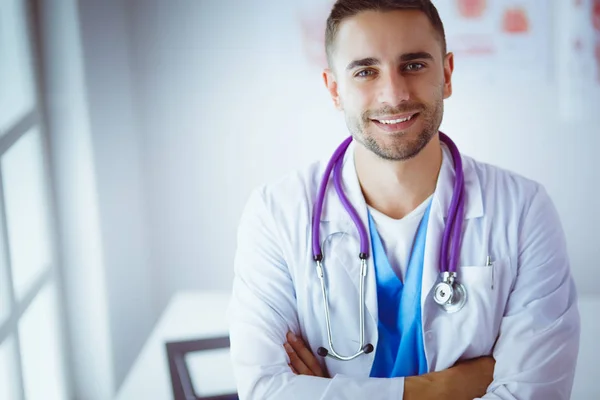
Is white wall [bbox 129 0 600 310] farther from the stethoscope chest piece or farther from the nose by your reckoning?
the stethoscope chest piece

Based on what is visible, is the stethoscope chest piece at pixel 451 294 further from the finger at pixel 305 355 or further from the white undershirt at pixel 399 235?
the finger at pixel 305 355

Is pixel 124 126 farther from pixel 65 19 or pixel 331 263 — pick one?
pixel 331 263

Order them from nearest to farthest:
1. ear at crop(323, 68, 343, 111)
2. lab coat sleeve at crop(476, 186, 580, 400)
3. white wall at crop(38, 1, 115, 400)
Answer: lab coat sleeve at crop(476, 186, 580, 400) < ear at crop(323, 68, 343, 111) < white wall at crop(38, 1, 115, 400)

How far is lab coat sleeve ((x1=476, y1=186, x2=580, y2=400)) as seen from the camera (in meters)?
1.14

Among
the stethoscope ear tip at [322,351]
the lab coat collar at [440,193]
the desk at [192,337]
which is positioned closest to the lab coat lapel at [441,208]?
the lab coat collar at [440,193]

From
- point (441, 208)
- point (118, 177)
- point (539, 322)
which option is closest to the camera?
point (539, 322)

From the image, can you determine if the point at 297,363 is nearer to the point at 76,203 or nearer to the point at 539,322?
the point at 539,322

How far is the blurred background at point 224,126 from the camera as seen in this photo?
1.74 metres

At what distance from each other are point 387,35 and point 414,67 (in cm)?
8

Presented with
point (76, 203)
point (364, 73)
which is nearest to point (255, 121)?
point (76, 203)

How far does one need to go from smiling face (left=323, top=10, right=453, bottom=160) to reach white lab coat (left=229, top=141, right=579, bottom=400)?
109mm

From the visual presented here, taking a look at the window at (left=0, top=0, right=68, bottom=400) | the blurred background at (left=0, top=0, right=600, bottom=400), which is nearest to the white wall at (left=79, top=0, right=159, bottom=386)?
the blurred background at (left=0, top=0, right=600, bottom=400)

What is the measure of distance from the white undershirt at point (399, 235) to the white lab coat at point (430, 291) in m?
0.04

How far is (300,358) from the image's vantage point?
4.17 ft
